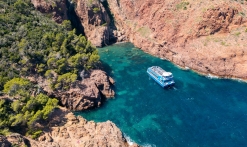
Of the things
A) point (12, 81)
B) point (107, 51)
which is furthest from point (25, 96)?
point (107, 51)

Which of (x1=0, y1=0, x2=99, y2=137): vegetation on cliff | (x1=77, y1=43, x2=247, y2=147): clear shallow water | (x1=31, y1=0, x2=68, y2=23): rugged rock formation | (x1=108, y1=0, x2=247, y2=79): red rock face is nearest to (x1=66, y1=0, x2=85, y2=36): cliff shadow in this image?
(x1=31, y1=0, x2=68, y2=23): rugged rock formation

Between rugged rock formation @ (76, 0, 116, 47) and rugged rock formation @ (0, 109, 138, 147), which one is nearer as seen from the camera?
rugged rock formation @ (0, 109, 138, 147)

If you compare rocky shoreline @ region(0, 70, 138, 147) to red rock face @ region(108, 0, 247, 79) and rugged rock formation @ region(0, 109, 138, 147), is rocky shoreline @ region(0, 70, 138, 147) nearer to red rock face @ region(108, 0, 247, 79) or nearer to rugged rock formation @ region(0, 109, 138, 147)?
rugged rock formation @ region(0, 109, 138, 147)

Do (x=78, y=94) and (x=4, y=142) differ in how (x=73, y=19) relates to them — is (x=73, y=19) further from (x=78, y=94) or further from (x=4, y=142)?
(x=4, y=142)

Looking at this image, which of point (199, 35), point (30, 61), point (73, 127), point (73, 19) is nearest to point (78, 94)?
point (73, 127)

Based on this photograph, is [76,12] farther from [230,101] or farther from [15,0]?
[230,101]

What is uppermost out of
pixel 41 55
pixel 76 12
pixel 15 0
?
pixel 15 0
